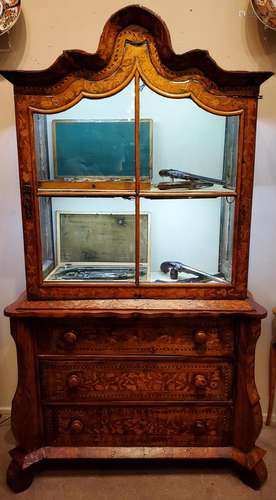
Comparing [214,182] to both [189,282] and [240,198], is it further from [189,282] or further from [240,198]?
[189,282]

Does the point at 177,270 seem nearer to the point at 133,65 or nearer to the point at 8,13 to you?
the point at 133,65

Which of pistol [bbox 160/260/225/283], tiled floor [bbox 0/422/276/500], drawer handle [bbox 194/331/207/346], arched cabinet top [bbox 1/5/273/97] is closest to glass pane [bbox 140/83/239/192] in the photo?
arched cabinet top [bbox 1/5/273/97]

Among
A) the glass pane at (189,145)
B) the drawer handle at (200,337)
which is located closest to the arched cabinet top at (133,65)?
the glass pane at (189,145)

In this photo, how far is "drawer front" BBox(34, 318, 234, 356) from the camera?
4.69 feet

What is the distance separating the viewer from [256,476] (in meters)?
1.51

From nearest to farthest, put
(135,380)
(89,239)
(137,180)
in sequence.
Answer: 1. (137,180)
2. (135,380)
3. (89,239)

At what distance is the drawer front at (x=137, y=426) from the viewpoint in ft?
4.98

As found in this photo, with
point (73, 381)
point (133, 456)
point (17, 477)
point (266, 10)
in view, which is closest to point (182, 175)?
point (266, 10)

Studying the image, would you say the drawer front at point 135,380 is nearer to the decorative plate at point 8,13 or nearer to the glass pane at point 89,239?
the glass pane at point 89,239

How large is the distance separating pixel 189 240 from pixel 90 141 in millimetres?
625

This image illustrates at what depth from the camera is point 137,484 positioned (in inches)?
61.1

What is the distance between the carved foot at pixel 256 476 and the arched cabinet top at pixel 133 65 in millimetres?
1569

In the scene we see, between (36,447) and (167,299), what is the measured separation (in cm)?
89

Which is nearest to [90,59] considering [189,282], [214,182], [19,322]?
[214,182]
